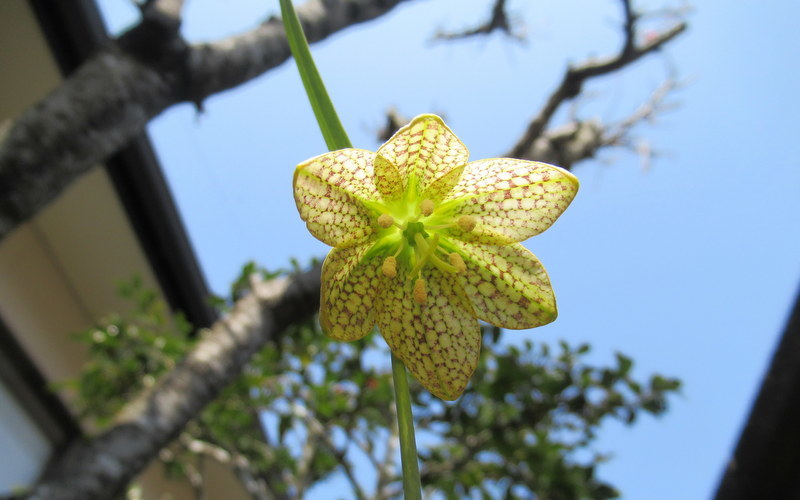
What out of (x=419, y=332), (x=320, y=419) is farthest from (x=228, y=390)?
(x=419, y=332)

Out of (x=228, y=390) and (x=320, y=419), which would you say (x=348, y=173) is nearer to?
(x=320, y=419)

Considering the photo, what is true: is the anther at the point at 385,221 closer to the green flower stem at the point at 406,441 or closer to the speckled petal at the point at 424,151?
the speckled petal at the point at 424,151

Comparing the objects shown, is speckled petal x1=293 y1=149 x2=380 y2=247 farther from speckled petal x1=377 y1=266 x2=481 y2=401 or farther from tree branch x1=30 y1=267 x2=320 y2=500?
tree branch x1=30 y1=267 x2=320 y2=500

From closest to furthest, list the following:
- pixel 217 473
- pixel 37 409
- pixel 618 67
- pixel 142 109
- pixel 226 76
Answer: pixel 142 109, pixel 226 76, pixel 618 67, pixel 37 409, pixel 217 473

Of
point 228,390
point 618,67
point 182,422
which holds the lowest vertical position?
point 228,390

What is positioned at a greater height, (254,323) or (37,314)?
(254,323)

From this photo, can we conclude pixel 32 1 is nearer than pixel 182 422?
No

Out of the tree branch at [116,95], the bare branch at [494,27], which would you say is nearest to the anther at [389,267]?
the tree branch at [116,95]

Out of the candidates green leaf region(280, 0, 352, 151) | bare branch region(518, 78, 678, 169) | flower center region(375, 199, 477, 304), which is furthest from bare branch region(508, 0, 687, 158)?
green leaf region(280, 0, 352, 151)
